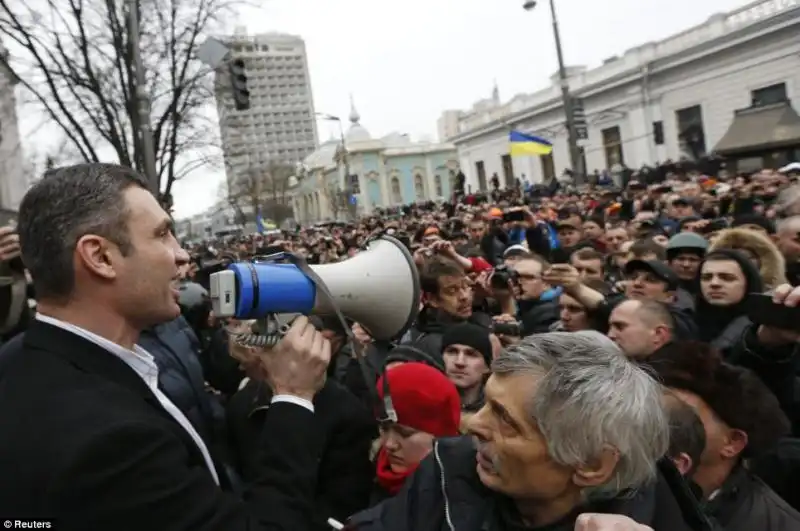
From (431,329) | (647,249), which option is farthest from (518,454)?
(647,249)

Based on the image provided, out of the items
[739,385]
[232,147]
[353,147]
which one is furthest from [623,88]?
[353,147]

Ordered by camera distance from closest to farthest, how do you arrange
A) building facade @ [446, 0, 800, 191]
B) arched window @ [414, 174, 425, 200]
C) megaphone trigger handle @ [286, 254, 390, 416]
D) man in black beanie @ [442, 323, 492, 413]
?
megaphone trigger handle @ [286, 254, 390, 416], man in black beanie @ [442, 323, 492, 413], building facade @ [446, 0, 800, 191], arched window @ [414, 174, 425, 200]

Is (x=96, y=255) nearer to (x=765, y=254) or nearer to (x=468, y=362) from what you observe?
(x=468, y=362)

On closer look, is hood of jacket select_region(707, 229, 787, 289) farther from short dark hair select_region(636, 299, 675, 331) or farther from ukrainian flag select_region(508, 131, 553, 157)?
ukrainian flag select_region(508, 131, 553, 157)

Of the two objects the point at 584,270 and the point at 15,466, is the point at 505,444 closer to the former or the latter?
the point at 15,466

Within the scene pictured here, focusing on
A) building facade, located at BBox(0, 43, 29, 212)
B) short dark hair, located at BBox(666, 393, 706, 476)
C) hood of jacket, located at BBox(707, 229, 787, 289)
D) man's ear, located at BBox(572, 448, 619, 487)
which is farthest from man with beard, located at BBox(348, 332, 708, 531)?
building facade, located at BBox(0, 43, 29, 212)

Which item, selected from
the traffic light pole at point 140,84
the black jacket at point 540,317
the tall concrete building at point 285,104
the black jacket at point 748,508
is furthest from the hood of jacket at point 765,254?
the tall concrete building at point 285,104

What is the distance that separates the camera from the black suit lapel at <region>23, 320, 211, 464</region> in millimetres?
1479

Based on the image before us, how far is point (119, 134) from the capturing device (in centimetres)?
1620

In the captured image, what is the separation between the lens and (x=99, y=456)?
1.30 m

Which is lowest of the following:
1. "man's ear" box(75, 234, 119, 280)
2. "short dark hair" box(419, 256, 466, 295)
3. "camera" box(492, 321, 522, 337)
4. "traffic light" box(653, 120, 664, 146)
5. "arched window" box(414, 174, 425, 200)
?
"camera" box(492, 321, 522, 337)

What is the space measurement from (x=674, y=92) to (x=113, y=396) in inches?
1412

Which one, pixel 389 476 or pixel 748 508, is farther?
pixel 389 476

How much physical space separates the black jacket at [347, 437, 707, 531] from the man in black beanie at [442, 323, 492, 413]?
1.49 meters
